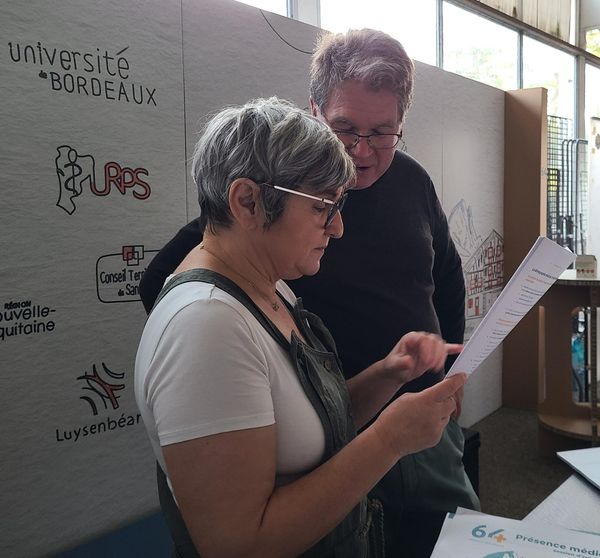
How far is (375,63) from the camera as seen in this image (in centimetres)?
126

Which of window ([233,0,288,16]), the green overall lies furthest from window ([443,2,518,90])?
the green overall

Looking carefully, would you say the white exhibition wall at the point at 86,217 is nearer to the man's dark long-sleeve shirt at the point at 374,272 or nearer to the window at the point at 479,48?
the man's dark long-sleeve shirt at the point at 374,272

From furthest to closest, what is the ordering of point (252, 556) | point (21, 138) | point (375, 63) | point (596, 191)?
point (596, 191) < point (21, 138) < point (375, 63) < point (252, 556)

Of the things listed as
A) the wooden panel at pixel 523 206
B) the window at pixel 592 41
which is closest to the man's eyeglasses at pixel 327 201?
the wooden panel at pixel 523 206

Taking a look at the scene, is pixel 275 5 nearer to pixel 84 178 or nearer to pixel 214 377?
pixel 84 178

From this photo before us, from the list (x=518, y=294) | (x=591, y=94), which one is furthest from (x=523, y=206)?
(x=518, y=294)

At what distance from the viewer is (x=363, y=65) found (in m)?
1.27

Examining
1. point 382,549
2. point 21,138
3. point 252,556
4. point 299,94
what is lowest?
point 382,549

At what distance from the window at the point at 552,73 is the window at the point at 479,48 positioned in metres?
0.27

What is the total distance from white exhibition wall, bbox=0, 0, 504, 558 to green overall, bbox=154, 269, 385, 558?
73 centimetres

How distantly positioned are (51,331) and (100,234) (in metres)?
0.30

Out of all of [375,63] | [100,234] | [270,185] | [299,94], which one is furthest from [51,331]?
[299,94]

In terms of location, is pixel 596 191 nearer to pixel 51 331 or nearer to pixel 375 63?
pixel 375 63

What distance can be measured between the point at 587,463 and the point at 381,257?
647mm
